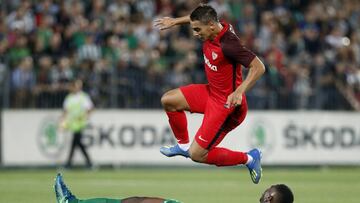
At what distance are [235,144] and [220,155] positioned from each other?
11.9 metres

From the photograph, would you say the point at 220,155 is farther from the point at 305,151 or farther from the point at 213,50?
the point at 305,151

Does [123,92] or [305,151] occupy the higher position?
[123,92]

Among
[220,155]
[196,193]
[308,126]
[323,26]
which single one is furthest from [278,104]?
[220,155]

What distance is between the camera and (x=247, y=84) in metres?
14.0

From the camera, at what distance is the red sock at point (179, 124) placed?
15.3 metres

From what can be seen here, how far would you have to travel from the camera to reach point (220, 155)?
15500 millimetres

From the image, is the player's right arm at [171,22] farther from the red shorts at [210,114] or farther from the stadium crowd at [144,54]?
the stadium crowd at [144,54]

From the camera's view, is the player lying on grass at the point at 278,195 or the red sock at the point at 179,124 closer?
the player lying on grass at the point at 278,195

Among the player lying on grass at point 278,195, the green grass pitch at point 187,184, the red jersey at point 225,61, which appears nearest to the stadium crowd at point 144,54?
the green grass pitch at point 187,184

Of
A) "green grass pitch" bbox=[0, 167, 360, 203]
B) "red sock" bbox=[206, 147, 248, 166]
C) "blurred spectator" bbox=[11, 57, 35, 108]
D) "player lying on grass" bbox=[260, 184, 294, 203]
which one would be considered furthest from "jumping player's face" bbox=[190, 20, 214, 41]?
"blurred spectator" bbox=[11, 57, 35, 108]

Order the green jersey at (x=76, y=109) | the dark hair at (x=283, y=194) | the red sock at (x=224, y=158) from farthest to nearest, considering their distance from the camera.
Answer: the green jersey at (x=76, y=109) → the red sock at (x=224, y=158) → the dark hair at (x=283, y=194)

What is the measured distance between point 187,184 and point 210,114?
695cm

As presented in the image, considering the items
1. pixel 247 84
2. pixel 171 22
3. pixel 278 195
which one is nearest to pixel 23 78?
pixel 171 22

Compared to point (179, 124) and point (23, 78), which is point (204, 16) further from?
point (23, 78)
